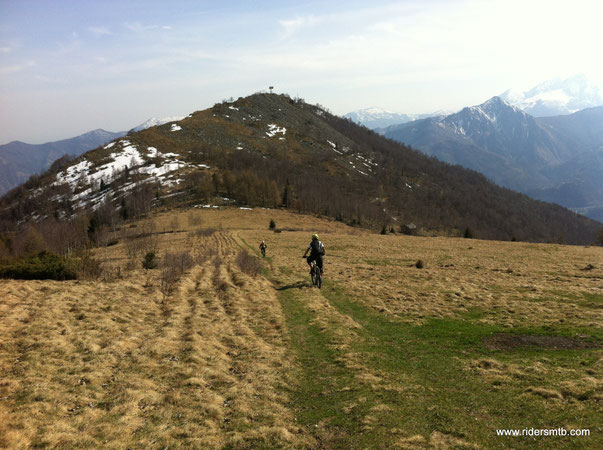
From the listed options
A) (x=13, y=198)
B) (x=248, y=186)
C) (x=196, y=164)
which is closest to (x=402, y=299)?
(x=248, y=186)

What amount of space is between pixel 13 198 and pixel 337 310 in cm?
20758

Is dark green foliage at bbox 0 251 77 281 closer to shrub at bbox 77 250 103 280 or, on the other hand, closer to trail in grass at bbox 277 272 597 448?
shrub at bbox 77 250 103 280

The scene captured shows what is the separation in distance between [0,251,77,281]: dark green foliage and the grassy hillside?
6.14ft

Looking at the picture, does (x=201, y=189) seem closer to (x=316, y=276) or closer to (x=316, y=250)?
(x=316, y=276)

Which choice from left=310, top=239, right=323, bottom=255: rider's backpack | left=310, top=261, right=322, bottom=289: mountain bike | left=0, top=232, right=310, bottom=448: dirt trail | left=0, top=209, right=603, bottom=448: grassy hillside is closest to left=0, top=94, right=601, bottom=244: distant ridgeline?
left=0, top=209, right=603, bottom=448: grassy hillside

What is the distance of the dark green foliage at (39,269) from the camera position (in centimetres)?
2089

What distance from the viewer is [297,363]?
11.5 m

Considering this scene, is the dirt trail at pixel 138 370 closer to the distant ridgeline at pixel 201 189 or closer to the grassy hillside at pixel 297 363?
the grassy hillside at pixel 297 363

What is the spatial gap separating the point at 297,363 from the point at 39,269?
1994 centimetres

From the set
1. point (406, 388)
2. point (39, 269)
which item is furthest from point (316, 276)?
point (39, 269)

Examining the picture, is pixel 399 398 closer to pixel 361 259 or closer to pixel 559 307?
pixel 559 307

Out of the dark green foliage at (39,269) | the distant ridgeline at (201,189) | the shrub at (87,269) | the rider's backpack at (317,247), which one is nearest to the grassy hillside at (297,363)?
the shrub at (87,269)

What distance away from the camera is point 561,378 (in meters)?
8.97

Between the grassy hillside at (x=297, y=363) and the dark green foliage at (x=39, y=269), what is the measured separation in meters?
1.87
